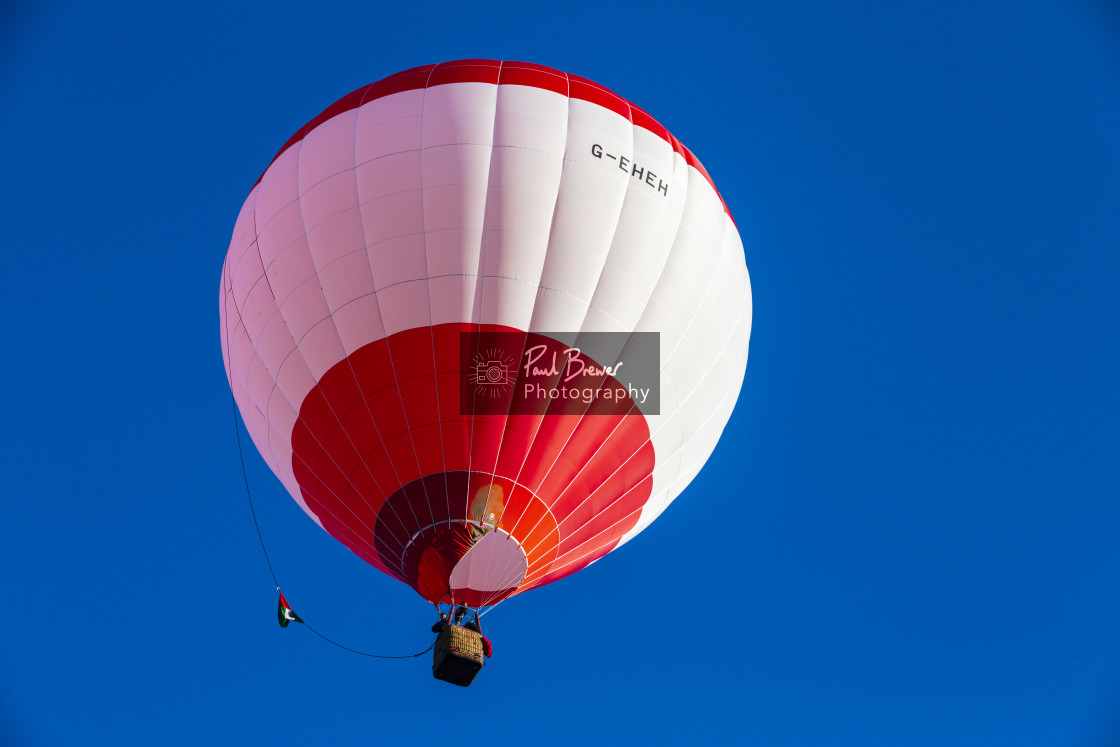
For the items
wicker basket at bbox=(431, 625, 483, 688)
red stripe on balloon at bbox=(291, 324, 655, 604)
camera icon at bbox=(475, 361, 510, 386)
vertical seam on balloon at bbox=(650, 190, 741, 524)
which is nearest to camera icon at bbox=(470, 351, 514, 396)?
camera icon at bbox=(475, 361, 510, 386)

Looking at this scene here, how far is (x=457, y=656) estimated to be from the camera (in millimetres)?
7469

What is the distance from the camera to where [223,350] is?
9.26 m

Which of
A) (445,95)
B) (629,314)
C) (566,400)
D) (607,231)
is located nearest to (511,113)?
(445,95)

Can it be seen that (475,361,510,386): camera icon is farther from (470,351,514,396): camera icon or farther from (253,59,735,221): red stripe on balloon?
(253,59,735,221): red stripe on balloon

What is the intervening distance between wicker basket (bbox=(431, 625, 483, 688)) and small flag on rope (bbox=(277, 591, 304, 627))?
202cm

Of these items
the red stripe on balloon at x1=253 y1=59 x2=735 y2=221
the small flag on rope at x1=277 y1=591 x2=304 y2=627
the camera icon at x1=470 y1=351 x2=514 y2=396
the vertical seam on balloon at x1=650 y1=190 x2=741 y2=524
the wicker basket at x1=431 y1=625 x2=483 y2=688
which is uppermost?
the red stripe on balloon at x1=253 y1=59 x2=735 y2=221

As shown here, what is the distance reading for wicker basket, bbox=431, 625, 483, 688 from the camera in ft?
24.6

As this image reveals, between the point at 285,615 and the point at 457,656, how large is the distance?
2.38 m

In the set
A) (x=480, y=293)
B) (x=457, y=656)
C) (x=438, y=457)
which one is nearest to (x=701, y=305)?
(x=480, y=293)

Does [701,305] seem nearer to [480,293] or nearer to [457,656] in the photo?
[480,293]

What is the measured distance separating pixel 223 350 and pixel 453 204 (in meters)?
2.95

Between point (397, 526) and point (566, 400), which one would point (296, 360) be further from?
point (566, 400)

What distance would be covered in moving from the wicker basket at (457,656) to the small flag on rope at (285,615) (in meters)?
2.02

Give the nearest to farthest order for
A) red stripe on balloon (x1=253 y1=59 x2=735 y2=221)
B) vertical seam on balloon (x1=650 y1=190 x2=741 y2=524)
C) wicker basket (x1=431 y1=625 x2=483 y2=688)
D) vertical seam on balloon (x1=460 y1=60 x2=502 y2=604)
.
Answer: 1. wicker basket (x1=431 y1=625 x2=483 y2=688)
2. vertical seam on balloon (x1=460 y1=60 x2=502 y2=604)
3. vertical seam on balloon (x1=650 y1=190 x2=741 y2=524)
4. red stripe on balloon (x1=253 y1=59 x2=735 y2=221)
